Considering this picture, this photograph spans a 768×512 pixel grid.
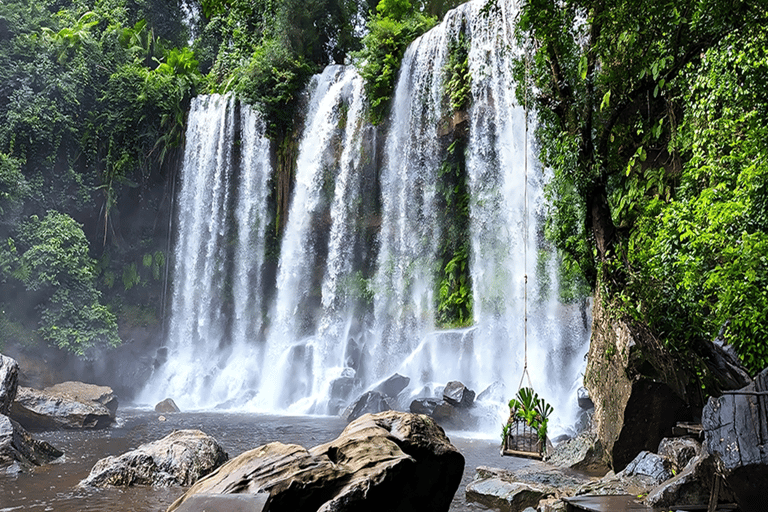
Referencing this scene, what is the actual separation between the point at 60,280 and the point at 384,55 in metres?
12.7

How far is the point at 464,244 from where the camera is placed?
1866cm

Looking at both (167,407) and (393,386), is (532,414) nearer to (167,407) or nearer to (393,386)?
(393,386)

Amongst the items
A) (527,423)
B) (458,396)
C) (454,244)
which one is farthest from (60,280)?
(527,423)

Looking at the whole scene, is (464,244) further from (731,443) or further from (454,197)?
(731,443)

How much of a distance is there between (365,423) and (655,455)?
3.60 m

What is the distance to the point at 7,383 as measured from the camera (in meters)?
10.3

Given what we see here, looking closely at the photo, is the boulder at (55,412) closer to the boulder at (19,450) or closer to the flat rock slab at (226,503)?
the boulder at (19,450)

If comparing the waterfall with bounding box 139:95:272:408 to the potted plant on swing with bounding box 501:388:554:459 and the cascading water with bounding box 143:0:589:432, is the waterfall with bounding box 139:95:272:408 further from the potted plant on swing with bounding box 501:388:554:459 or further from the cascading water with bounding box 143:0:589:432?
the potted plant on swing with bounding box 501:388:554:459

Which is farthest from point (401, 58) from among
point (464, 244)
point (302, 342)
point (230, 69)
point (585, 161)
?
point (585, 161)

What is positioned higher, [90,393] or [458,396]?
[458,396]

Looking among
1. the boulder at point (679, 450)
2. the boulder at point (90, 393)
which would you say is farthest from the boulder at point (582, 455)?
the boulder at point (90, 393)

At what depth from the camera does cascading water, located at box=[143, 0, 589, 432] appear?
649 inches

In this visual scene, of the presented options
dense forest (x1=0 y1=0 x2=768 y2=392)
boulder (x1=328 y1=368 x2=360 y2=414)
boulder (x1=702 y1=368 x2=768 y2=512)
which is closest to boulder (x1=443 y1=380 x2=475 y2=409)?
boulder (x1=328 y1=368 x2=360 y2=414)

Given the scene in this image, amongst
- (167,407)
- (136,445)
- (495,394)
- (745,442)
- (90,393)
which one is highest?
(745,442)
